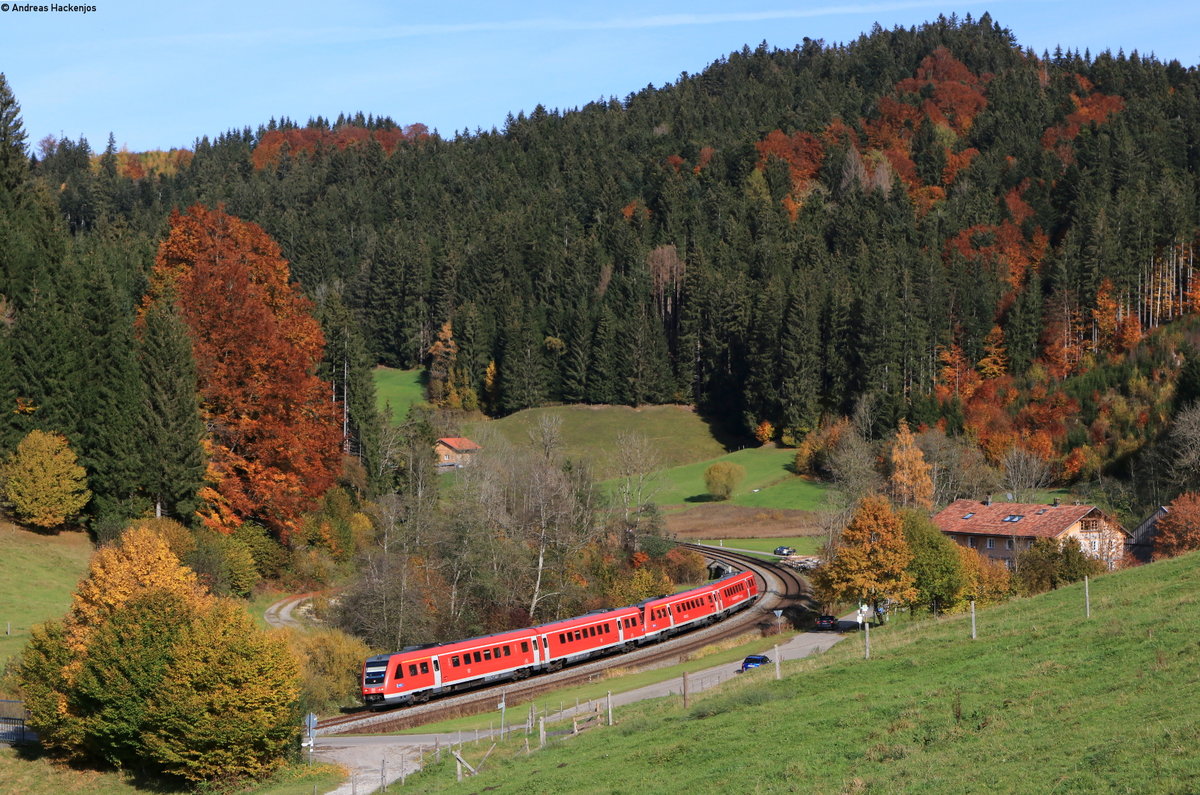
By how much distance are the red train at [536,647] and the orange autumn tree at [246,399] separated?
22.0m

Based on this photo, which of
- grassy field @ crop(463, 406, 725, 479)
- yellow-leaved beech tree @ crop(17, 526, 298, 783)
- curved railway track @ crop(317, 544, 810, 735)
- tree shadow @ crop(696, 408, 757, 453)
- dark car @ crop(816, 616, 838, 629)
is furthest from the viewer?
tree shadow @ crop(696, 408, 757, 453)

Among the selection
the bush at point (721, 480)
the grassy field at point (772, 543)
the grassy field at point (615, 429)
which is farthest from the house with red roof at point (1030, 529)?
the grassy field at point (615, 429)

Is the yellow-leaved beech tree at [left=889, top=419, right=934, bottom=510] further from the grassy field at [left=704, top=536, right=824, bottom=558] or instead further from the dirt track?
the dirt track

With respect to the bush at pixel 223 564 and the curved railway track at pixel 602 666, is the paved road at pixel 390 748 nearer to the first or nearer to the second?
the curved railway track at pixel 602 666

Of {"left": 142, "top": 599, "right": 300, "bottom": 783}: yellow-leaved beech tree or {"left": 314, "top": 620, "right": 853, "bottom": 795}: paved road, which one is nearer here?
{"left": 314, "top": 620, "right": 853, "bottom": 795}: paved road

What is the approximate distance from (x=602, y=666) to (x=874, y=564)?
52.3 ft

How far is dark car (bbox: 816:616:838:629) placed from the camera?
64188mm

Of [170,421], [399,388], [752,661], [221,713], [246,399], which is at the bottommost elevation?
[752,661]

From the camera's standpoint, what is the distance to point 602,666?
187 ft

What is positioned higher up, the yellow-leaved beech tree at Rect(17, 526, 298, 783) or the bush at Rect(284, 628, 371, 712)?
the yellow-leaved beech tree at Rect(17, 526, 298, 783)

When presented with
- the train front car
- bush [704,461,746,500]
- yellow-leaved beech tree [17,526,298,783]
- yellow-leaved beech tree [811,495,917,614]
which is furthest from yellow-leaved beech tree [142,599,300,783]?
bush [704,461,746,500]

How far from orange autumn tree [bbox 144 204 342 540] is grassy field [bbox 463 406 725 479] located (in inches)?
2159

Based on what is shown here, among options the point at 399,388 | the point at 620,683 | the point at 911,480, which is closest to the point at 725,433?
the point at 399,388

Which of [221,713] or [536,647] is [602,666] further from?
[221,713]
